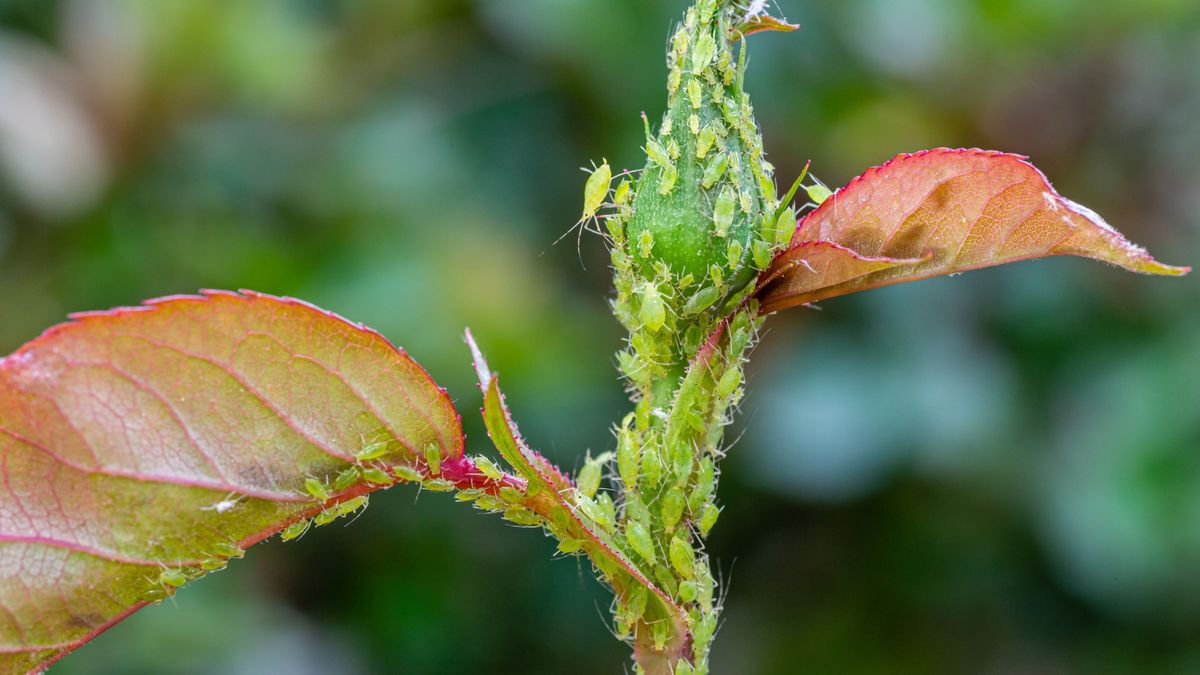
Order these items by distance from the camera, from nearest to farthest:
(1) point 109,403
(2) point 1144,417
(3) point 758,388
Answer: (1) point 109,403 < (2) point 1144,417 < (3) point 758,388

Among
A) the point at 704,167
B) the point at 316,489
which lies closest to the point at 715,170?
the point at 704,167

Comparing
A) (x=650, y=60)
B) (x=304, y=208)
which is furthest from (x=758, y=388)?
(x=304, y=208)

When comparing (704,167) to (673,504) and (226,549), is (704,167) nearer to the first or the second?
(673,504)

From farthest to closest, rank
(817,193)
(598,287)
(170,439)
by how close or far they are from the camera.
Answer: (598,287)
(817,193)
(170,439)

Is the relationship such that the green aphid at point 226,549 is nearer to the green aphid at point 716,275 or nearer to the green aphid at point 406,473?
the green aphid at point 406,473

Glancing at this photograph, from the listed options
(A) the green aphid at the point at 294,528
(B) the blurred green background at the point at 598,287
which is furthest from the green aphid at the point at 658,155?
(B) the blurred green background at the point at 598,287

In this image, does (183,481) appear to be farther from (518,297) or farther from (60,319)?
(60,319)

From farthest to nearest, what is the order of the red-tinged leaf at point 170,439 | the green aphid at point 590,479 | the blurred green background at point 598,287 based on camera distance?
1. the blurred green background at point 598,287
2. the green aphid at point 590,479
3. the red-tinged leaf at point 170,439
